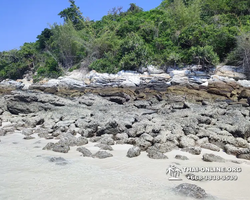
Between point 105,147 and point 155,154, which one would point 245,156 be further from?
point 105,147

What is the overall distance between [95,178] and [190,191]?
161 cm

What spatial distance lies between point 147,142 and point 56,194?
119 inches

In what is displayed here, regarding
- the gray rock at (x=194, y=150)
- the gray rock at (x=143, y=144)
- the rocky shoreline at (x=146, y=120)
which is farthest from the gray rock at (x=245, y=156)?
the gray rock at (x=143, y=144)

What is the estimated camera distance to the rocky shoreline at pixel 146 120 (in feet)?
19.6

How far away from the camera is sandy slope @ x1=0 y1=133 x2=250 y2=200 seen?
3.49 metres

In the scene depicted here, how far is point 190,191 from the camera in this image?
3.49 meters

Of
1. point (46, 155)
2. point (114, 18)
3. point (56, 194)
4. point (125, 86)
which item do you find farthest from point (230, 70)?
point (114, 18)

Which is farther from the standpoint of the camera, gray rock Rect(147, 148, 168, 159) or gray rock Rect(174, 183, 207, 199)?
gray rock Rect(147, 148, 168, 159)

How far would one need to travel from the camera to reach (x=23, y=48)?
33.3 m

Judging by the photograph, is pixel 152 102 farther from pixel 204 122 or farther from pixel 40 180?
pixel 40 180

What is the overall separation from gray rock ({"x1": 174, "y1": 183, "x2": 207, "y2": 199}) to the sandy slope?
13 cm

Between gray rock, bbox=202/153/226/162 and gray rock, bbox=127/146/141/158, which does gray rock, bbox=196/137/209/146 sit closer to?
gray rock, bbox=202/153/226/162

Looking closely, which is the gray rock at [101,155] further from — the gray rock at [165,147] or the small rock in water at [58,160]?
the gray rock at [165,147]

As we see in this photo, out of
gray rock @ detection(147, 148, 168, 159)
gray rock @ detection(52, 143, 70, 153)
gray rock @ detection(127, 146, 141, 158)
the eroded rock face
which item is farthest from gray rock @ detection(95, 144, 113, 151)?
gray rock @ detection(147, 148, 168, 159)
